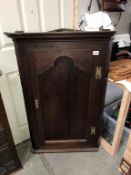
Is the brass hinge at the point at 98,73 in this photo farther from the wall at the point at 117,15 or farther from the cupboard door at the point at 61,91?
the wall at the point at 117,15

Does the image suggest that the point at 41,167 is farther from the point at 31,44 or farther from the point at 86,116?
the point at 31,44

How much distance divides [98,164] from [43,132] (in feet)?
1.89

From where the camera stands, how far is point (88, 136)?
1.43 m

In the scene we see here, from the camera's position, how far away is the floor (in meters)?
1.37

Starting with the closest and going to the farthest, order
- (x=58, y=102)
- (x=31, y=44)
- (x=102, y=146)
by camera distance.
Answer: (x=31, y=44) < (x=58, y=102) < (x=102, y=146)

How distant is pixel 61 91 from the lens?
118 centimetres

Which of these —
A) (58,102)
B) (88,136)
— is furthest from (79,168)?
(58,102)

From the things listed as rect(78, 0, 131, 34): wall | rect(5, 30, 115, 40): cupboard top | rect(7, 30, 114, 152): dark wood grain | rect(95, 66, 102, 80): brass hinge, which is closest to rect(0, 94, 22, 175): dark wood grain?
rect(7, 30, 114, 152): dark wood grain

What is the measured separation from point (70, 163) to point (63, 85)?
76 cm

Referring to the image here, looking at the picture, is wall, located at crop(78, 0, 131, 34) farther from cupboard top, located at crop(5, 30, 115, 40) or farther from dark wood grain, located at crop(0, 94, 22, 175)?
dark wood grain, located at crop(0, 94, 22, 175)

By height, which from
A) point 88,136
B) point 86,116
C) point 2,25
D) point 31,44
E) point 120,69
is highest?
point 2,25

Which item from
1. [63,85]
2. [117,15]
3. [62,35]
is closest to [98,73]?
[63,85]

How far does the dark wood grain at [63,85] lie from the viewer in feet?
3.27

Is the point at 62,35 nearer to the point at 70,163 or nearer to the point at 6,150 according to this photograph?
the point at 6,150
